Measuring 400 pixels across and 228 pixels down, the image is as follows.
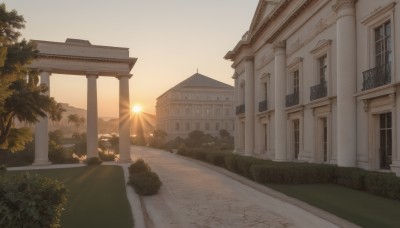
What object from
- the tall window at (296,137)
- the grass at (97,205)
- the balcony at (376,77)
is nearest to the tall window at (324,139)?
the tall window at (296,137)

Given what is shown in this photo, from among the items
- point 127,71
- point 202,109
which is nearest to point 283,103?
point 127,71

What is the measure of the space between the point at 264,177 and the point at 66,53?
19687 mm

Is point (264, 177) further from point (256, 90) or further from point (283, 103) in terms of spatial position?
point (256, 90)

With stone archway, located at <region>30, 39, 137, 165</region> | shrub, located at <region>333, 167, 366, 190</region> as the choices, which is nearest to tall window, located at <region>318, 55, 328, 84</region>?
shrub, located at <region>333, 167, 366, 190</region>

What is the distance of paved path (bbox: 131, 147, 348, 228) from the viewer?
997cm

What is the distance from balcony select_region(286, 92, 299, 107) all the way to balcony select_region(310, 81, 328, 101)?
2.14 meters

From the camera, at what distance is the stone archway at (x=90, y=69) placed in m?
28.1

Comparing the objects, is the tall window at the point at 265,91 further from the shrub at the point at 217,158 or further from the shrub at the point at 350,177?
the shrub at the point at 350,177

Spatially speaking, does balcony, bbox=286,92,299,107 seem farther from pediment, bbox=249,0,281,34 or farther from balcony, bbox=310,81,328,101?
pediment, bbox=249,0,281,34

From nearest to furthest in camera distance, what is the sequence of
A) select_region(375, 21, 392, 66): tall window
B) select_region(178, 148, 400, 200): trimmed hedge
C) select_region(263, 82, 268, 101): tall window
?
select_region(178, 148, 400, 200): trimmed hedge, select_region(375, 21, 392, 66): tall window, select_region(263, 82, 268, 101): tall window

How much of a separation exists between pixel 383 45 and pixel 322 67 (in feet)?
16.9

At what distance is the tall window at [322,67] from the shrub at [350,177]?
6099mm

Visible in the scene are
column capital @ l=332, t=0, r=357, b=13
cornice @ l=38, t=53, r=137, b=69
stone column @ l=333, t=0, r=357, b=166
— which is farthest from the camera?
cornice @ l=38, t=53, r=137, b=69

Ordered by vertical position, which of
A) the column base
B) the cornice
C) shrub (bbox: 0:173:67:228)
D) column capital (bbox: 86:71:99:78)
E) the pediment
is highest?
the pediment
